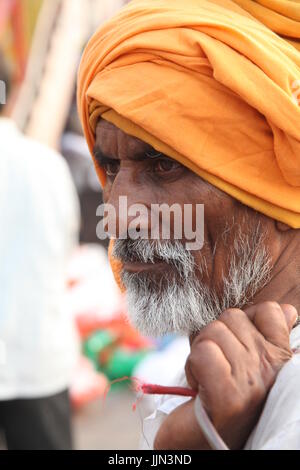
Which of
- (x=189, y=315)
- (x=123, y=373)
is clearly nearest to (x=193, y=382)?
(x=189, y=315)

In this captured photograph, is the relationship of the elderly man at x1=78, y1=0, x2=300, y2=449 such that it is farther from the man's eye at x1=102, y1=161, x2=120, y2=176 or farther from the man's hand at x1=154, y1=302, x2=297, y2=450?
the man's hand at x1=154, y1=302, x2=297, y2=450

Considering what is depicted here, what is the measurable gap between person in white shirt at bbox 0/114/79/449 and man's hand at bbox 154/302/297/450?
2567mm

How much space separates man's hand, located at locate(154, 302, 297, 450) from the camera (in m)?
1.39

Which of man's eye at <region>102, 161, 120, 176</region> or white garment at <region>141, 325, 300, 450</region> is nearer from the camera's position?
white garment at <region>141, 325, 300, 450</region>

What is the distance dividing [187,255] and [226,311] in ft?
1.84

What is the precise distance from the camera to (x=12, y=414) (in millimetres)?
3984

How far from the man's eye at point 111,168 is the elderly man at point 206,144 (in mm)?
71

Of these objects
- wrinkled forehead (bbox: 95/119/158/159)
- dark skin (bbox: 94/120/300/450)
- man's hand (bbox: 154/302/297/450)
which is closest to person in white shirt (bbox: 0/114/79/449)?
dark skin (bbox: 94/120/300/450)

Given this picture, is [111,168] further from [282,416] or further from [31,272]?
[31,272]

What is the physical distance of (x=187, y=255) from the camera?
208 cm

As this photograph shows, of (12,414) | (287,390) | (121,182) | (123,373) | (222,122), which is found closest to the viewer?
(287,390)

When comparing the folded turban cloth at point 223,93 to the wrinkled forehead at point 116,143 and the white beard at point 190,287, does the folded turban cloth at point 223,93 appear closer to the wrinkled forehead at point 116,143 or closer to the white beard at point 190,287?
the wrinkled forehead at point 116,143

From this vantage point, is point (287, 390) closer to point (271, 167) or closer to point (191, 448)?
point (191, 448)

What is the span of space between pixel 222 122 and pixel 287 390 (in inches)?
33.1
